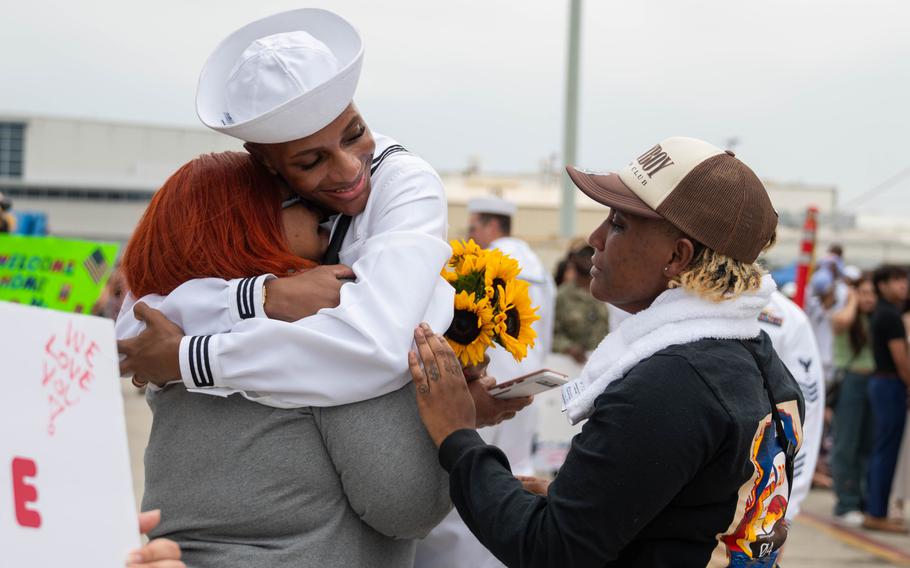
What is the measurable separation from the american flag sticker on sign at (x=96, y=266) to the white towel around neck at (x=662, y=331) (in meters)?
4.74

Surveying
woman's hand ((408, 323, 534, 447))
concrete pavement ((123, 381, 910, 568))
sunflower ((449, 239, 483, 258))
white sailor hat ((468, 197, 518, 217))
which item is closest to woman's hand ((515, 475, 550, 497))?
woman's hand ((408, 323, 534, 447))

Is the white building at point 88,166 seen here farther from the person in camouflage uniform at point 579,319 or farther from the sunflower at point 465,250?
the sunflower at point 465,250

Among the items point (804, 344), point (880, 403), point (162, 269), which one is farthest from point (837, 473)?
point (162, 269)

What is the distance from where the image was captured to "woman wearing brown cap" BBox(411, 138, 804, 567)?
192 cm

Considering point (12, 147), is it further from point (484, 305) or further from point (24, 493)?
point (24, 493)

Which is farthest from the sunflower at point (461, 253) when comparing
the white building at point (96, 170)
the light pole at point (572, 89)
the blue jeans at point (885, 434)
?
the white building at point (96, 170)

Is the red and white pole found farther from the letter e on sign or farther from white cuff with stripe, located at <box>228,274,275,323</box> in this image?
the letter e on sign

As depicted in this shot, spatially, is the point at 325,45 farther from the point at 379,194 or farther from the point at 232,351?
the point at 232,351

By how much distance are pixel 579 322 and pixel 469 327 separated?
640cm

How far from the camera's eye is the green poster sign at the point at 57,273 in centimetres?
620

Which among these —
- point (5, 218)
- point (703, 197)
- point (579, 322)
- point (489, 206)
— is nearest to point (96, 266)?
point (5, 218)

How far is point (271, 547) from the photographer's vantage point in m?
2.08

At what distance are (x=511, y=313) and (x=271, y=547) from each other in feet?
2.43

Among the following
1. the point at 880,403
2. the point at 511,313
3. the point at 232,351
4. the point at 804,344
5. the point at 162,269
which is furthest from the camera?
the point at 880,403
